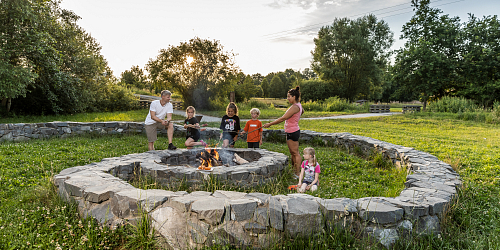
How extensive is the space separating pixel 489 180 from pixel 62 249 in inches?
279

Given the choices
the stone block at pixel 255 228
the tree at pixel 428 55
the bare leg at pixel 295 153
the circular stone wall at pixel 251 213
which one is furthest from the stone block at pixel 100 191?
the tree at pixel 428 55

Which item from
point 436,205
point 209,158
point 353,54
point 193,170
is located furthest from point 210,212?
point 353,54

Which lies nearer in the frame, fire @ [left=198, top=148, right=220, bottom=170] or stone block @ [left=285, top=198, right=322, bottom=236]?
stone block @ [left=285, top=198, right=322, bottom=236]

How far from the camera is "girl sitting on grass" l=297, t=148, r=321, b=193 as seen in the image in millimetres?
4628

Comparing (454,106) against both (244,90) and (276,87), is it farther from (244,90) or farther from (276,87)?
(276,87)

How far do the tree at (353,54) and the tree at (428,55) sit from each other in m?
11.6

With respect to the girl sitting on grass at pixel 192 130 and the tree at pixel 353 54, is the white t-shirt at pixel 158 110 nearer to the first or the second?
the girl sitting on grass at pixel 192 130

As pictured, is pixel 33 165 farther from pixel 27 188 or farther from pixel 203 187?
pixel 203 187

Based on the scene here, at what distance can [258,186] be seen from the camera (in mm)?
4859

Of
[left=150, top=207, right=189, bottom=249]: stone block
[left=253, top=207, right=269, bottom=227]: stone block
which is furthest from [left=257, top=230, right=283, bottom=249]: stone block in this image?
[left=150, top=207, right=189, bottom=249]: stone block

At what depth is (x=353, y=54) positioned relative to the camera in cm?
3634

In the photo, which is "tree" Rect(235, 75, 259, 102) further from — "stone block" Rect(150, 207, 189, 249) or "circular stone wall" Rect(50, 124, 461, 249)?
"stone block" Rect(150, 207, 189, 249)

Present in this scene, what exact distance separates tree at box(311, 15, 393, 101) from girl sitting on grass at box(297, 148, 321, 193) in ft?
111

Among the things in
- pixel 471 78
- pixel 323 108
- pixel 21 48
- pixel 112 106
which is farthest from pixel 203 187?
pixel 471 78
